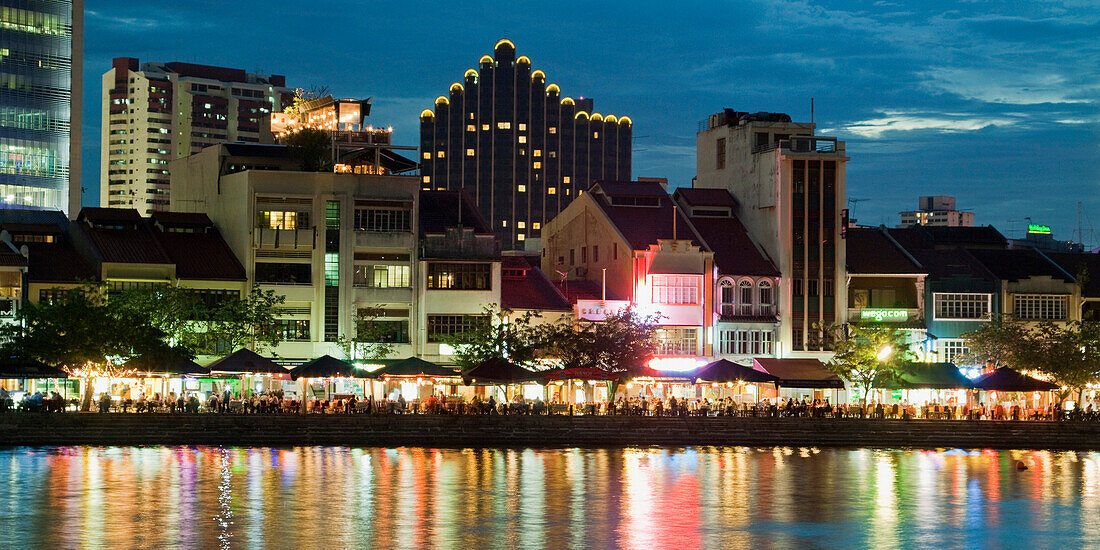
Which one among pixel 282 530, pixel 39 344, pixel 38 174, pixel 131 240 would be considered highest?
pixel 38 174

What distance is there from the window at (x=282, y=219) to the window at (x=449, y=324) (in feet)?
33.6

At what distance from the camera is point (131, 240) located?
9806cm

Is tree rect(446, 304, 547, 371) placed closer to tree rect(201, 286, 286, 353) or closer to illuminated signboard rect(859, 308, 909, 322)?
tree rect(201, 286, 286, 353)

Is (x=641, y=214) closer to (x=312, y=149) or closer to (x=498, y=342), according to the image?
(x=498, y=342)

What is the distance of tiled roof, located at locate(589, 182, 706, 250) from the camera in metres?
107

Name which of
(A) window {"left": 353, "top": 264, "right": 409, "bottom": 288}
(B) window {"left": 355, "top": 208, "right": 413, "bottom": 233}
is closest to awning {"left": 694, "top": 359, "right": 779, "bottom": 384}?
(A) window {"left": 353, "top": 264, "right": 409, "bottom": 288}

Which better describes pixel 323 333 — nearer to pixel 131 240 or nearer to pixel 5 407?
pixel 131 240

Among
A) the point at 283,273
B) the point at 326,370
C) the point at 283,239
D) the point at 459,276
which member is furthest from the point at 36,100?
the point at 326,370

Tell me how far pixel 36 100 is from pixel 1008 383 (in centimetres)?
10116

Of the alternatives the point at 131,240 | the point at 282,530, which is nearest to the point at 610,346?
the point at 131,240

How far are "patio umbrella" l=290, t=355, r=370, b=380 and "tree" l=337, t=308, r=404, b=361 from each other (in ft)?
28.4

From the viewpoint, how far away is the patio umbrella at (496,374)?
3381 inches

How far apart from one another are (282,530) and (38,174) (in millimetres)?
115842

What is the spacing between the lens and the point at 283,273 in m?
99.0
